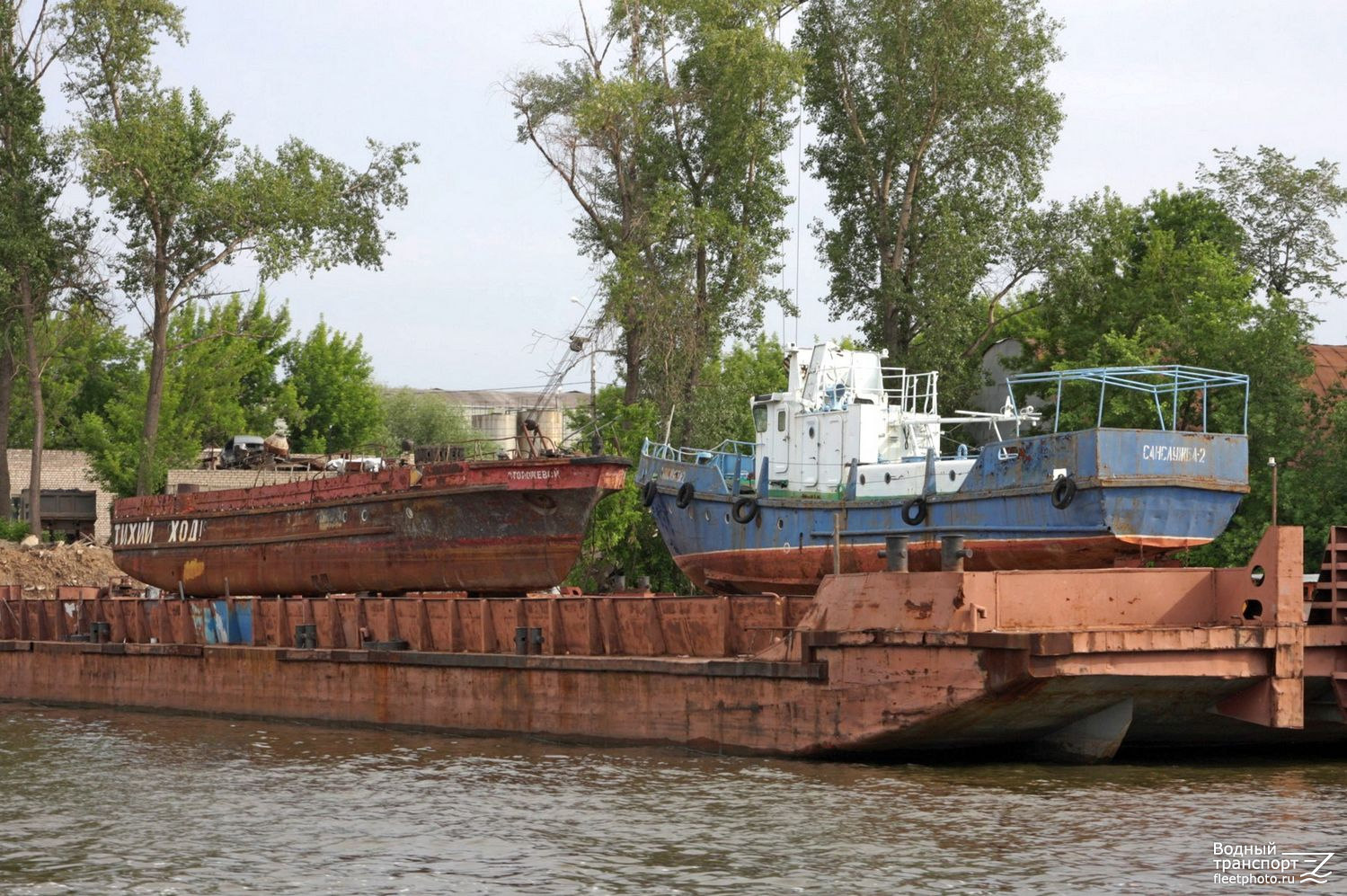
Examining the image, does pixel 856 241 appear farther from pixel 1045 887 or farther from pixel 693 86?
pixel 1045 887

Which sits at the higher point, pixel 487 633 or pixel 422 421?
pixel 422 421

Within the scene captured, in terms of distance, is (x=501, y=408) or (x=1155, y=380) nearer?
(x=1155, y=380)

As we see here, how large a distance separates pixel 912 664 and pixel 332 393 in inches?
2384

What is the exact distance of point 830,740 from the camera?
55.0 feet

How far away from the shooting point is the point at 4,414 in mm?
50531

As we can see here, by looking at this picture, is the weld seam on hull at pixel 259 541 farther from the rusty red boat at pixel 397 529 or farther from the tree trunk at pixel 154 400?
the tree trunk at pixel 154 400

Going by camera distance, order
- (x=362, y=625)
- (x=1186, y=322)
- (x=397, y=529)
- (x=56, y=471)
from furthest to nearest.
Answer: (x=56, y=471) < (x=1186, y=322) < (x=397, y=529) < (x=362, y=625)

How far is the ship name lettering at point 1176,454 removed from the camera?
24125 mm

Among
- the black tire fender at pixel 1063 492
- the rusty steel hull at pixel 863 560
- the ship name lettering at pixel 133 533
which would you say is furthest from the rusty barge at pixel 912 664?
the ship name lettering at pixel 133 533

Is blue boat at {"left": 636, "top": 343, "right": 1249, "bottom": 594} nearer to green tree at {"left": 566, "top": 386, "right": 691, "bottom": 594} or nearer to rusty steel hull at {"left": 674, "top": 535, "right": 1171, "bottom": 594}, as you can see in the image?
rusty steel hull at {"left": 674, "top": 535, "right": 1171, "bottom": 594}

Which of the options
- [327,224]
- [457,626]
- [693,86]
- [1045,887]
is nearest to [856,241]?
[693,86]

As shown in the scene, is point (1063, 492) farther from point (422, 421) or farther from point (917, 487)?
point (422, 421)

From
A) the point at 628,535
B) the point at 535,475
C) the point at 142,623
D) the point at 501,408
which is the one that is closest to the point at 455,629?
the point at 535,475

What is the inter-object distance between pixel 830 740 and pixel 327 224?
3180cm
